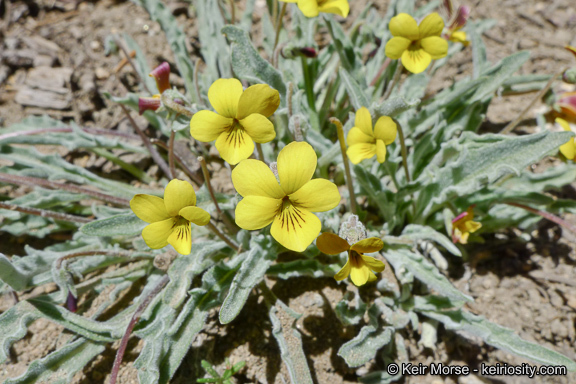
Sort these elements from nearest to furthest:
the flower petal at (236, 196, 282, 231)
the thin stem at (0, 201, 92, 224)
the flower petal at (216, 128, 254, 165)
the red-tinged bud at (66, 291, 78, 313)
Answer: the flower petal at (236, 196, 282, 231) < the flower petal at (216, 128, 254, 165) < the thin stem at (0, 201, 92, 224) < the red-tinged bud at (66, 291, 78, 313)

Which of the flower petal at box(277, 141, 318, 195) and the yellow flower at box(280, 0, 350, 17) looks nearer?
the flower petal at box(277, 141, 318, 195)

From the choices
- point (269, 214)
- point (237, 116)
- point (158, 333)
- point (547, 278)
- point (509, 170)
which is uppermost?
point (237, 116)

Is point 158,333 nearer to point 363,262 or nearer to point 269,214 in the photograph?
point 269,214

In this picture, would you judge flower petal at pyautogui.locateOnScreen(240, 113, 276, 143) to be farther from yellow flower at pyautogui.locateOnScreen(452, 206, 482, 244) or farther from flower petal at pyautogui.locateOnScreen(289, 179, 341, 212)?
yellow flower at pyautogui.locateOnScreen(452, 206, 482, 244)

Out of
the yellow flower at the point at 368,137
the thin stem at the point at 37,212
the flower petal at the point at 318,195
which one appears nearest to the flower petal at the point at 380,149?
the yellow flower at the point at 368,137

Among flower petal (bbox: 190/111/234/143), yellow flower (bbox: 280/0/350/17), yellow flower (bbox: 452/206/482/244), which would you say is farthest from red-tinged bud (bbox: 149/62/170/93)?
yellow flower (bbox: 452/206/482/244)

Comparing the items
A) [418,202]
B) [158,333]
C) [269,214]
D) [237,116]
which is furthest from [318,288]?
[237,116]
